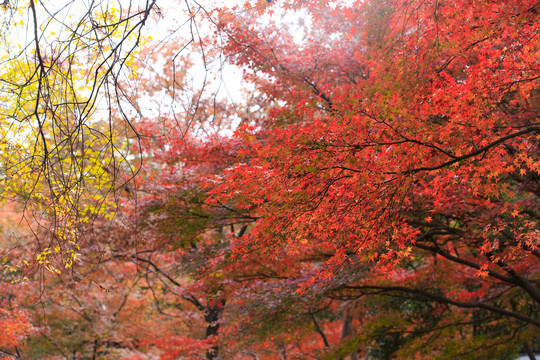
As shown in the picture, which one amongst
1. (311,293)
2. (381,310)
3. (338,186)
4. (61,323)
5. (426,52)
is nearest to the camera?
(338,186)

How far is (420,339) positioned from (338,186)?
25.3ft

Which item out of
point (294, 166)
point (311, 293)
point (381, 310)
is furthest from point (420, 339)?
point (294, 166)

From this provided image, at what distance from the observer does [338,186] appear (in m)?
3.77

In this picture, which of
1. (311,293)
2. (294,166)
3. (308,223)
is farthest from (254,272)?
(294,166)

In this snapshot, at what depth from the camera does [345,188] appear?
366cm

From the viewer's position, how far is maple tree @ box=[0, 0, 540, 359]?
11.4 ft

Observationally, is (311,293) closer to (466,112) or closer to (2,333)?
(466,112)

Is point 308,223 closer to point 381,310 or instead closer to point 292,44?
point 292,44

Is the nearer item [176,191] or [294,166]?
[294,166]

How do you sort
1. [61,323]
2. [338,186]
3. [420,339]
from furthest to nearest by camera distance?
[61,323] → [420,339] → [338,186]

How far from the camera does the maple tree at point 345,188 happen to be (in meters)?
3.48

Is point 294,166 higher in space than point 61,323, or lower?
lower

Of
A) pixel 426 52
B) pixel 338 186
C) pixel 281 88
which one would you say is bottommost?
pixel 338 186

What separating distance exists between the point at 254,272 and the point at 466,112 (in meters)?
6.12
